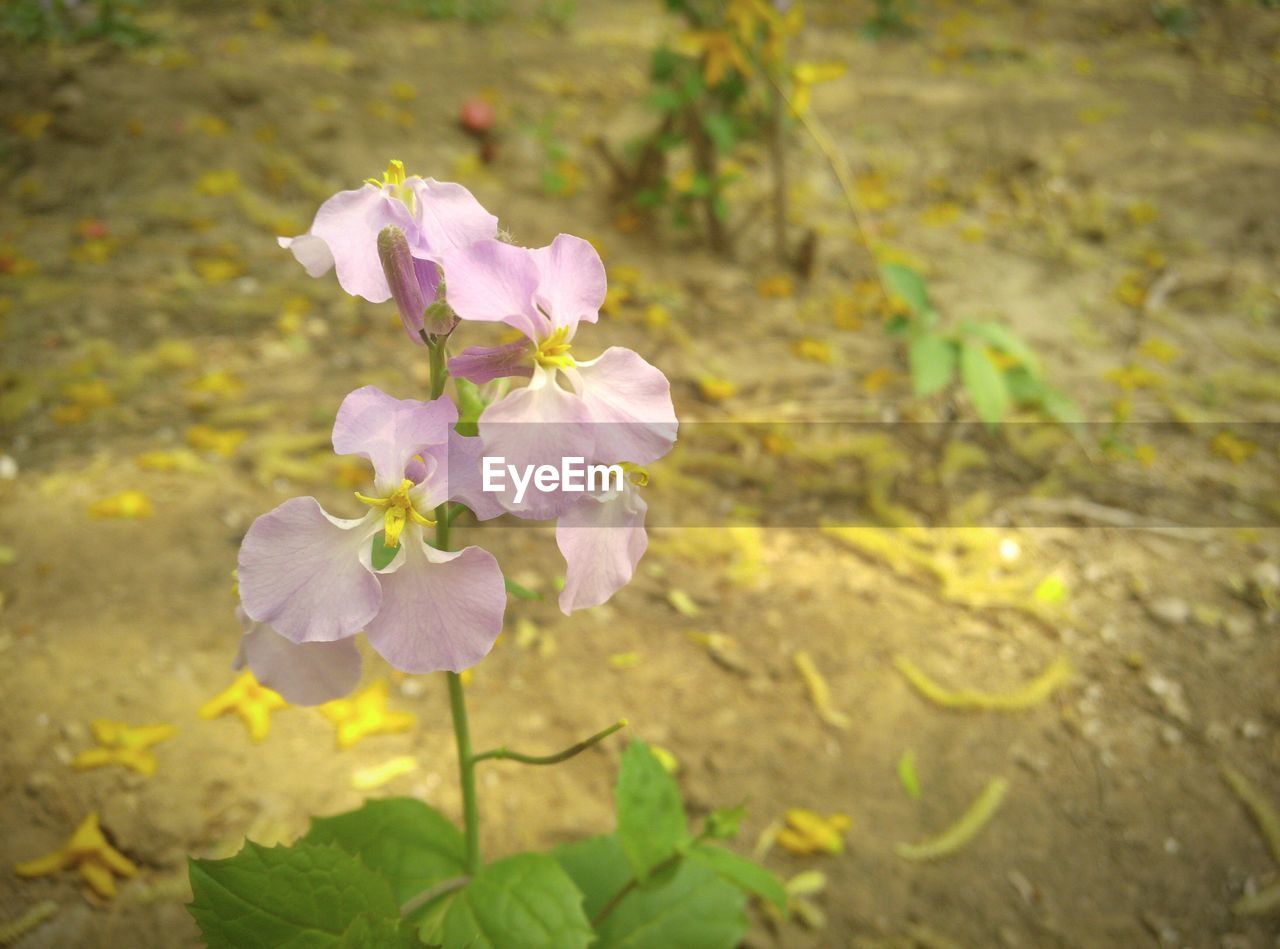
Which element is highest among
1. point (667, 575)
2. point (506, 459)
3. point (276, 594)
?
point (506, 459)

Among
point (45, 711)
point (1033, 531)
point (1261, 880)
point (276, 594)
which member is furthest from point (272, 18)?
point (1261, 880)

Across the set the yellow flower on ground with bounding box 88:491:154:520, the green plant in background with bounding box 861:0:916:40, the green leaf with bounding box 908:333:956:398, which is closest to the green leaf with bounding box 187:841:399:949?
the yellow flower on ground with bounding box 88:491:154:520

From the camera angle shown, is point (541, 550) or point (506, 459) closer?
point (506, 459)

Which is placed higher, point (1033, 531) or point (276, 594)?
point (276, 594)

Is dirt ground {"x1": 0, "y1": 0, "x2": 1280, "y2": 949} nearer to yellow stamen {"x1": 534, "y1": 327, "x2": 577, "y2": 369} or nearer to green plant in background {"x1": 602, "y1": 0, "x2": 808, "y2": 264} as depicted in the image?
green plant in background {"x1": 602, "y1": 0, "x2": 808, "y2": 264}

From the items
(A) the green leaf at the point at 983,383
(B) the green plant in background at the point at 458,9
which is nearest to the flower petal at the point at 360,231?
(A) the green leaf at the point at 983,383

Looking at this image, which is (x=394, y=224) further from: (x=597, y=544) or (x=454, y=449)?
(x=597, y=544)

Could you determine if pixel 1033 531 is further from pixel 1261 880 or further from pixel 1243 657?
pixel 1261 880
